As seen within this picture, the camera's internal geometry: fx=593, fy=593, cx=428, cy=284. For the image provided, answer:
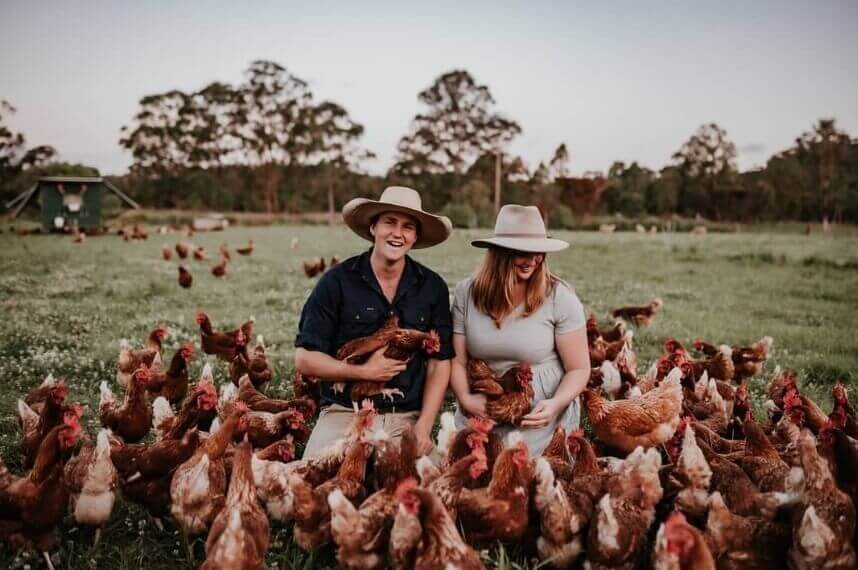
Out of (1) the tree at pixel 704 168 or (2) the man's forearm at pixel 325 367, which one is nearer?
(2) the man's forearm at pixel 325 367

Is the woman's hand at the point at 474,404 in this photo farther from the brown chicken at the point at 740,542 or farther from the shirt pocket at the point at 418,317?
the brown chicken at the point at 740,542

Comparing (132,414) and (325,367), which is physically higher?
(325,367)

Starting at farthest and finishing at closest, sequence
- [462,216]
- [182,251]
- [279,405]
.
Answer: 1. [462,216]
2. [182,251]
3. [279,405]

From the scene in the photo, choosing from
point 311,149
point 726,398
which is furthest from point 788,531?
point 311,149

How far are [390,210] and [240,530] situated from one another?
216cm

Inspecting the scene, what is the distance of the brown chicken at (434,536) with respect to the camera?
270 centimetres

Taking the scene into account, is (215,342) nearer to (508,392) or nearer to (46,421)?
(46,421)

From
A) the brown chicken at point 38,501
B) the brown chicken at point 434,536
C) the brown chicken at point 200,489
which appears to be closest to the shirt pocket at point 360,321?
the brown chicken at point 200,489

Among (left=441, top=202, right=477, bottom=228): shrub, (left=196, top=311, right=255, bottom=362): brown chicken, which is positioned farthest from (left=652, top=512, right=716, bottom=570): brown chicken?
(left=441, top=202, right=477, bottom=228): shrub

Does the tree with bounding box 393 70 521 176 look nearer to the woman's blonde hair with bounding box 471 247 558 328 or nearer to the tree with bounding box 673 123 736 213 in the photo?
the tree with bounding box 673 123 736 213

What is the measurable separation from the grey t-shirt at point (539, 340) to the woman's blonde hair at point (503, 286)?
1.8 inches

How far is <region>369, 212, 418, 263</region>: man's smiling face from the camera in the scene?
3.97 m

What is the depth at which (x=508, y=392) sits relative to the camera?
4004 mm

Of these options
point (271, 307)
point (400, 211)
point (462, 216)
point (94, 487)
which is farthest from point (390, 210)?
point (462, 216)
